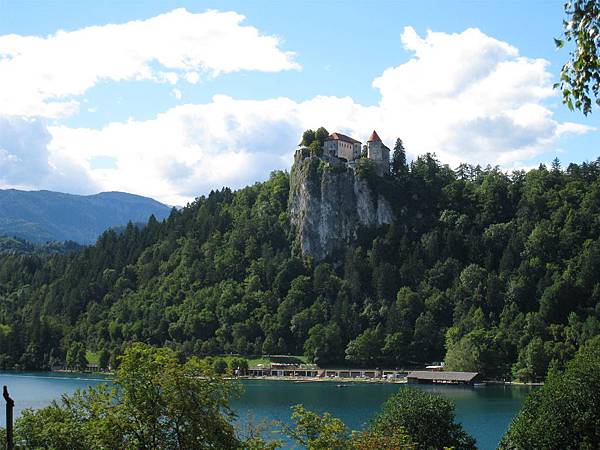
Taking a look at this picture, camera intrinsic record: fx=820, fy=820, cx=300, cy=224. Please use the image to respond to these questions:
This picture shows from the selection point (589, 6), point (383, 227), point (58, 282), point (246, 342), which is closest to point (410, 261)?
point (383, 227)

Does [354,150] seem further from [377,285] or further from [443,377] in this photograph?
[443,377]

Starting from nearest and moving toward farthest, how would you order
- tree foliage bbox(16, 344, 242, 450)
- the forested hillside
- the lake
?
1. tree foliage bbox(16, 344, 242, 450)
2. the lake
3. the forested hillside

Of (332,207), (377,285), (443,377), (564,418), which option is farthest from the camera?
(332,207)

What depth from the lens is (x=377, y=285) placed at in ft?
488

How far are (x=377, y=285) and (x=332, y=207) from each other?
2367 centimetres

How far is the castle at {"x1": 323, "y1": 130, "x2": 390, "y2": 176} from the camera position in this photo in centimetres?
16762

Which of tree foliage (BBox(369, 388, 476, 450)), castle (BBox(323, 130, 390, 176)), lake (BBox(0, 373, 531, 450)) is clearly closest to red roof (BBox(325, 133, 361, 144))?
castle (BBox(323, 130, 390, 176))

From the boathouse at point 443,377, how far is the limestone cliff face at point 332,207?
45200mm

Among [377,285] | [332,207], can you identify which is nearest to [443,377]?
[377,285]

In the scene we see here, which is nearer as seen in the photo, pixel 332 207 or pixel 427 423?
pixel 427 423

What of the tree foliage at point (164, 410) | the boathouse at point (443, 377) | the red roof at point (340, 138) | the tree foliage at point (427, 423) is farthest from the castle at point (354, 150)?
the tree foliage at point (164, 410)

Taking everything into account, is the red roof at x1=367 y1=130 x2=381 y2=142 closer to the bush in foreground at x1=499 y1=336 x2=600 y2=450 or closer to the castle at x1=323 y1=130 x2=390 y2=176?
the castle at x1=323 y1=130 x2=390 y2=176

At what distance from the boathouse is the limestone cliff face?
45.2 metres

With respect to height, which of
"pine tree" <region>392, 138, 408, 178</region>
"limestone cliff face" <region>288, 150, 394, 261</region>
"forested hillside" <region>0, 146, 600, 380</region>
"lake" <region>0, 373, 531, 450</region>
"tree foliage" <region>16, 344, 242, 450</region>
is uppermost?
"pine tree" <region>392, 138, 408, 178</region>
